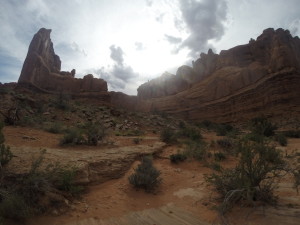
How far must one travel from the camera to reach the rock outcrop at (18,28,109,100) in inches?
1813

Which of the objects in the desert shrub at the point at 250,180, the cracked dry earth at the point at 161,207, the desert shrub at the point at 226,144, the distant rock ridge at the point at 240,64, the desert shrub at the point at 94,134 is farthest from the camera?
the distant rock ridge at the point at 240,64

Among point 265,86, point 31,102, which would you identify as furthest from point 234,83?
point 31,102

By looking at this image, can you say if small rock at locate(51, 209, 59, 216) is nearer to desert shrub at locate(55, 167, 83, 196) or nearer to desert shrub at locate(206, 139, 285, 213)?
desert shrub at locate(55, 167, 83, 196)

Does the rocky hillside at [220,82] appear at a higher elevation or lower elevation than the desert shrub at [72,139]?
higher

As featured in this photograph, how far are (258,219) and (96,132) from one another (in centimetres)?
903

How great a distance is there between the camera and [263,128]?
17.3ft

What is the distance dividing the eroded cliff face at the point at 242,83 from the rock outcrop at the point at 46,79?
12395mm

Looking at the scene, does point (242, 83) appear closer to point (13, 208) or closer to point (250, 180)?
point (250, 180)

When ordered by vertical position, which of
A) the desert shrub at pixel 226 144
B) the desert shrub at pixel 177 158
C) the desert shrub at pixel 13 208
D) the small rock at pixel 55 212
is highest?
the desert shrub at pixel 226 144

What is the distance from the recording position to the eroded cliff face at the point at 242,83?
34094 millimetres

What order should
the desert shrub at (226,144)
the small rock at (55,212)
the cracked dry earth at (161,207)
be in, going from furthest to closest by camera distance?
the desert shrub at (226,144) → the small rock at (55,212) → the cracked dry earth at (161,207)

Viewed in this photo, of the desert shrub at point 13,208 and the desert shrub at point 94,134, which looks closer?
the desert shrub at point 13,208

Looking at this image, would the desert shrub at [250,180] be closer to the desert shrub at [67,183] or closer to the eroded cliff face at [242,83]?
the desert shrub at [67,183]

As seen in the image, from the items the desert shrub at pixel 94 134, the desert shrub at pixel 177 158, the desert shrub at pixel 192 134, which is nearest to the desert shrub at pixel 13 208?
A: the desert shrub at pixel 177 158
